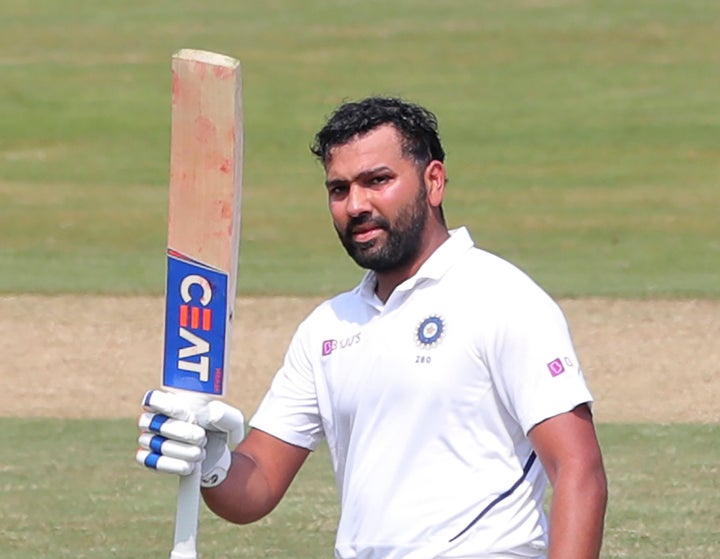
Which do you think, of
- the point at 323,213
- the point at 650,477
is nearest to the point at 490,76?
the point at 323,213

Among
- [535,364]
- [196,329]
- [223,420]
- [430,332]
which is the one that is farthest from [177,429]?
[535,364]

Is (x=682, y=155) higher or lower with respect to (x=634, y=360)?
higher

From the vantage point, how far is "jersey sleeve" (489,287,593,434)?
3.93 metres

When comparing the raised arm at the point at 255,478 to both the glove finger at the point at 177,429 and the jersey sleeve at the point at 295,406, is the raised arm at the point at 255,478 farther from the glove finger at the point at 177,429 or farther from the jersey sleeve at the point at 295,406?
the glove finger at the point at 177,429

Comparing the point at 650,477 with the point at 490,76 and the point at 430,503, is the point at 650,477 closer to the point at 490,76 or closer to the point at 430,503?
the point at 430,503

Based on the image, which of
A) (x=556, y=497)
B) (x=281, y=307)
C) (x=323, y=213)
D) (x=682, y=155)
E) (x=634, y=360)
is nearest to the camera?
(x=556, y=497)

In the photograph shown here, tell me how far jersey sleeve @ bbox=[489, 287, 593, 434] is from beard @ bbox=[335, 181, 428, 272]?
37cm

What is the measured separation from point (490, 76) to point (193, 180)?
76.8 ft

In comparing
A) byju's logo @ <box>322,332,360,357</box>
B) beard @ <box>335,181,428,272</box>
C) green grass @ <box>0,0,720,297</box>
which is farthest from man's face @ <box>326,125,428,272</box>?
green grass @ <box>0,0,720,297</box>

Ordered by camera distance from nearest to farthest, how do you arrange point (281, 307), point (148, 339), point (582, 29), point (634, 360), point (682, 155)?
point (634, 360)
point (148, 339)
point (281, 307)
point (682, 155)
point (582, 29)

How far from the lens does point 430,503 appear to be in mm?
4094

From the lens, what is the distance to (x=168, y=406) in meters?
4.20

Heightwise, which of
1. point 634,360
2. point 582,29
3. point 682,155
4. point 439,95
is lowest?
point 634,360

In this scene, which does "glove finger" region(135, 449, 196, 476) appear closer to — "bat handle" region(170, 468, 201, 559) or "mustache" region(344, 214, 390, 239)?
"bat handle" region(170, 468, 201, 559)
